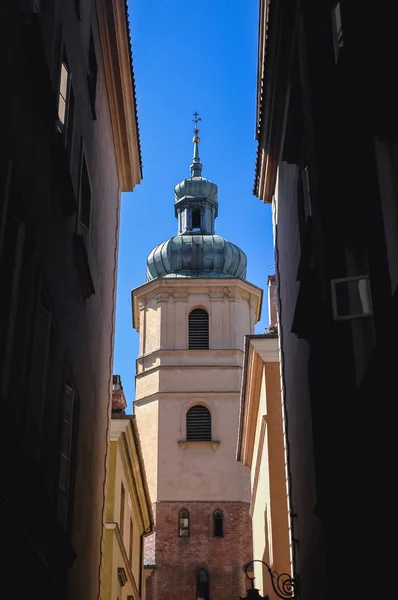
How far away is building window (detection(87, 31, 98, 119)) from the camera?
44.0 ft

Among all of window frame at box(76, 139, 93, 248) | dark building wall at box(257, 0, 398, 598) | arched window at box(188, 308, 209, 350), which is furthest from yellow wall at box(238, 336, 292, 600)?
arched window at box(188, 308, 209, 350)

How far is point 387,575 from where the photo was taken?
7.56m

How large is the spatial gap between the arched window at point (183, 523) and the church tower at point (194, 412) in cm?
4

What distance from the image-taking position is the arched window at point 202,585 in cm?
3931

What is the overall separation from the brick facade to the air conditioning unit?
32777 millimetres

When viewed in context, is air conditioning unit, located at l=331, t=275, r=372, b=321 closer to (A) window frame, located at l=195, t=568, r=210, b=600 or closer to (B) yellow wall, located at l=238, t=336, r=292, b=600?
(B) yellow wall, located at l=238, t=336, r=292, b=600

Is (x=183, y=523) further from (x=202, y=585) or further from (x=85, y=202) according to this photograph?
(x=85, y=202)

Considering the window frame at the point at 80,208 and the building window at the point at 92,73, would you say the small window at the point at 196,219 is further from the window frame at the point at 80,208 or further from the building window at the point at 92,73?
the window frame at the point at 80,208

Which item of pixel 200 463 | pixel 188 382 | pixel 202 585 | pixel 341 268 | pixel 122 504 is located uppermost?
pixel 188 382

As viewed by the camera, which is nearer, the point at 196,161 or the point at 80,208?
the point at 80,208

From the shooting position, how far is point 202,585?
131ft

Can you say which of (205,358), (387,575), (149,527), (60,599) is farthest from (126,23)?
(205,358)

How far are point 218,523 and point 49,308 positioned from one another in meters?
33.0

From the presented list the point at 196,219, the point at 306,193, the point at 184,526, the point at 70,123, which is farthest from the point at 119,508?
the point at 196,219
